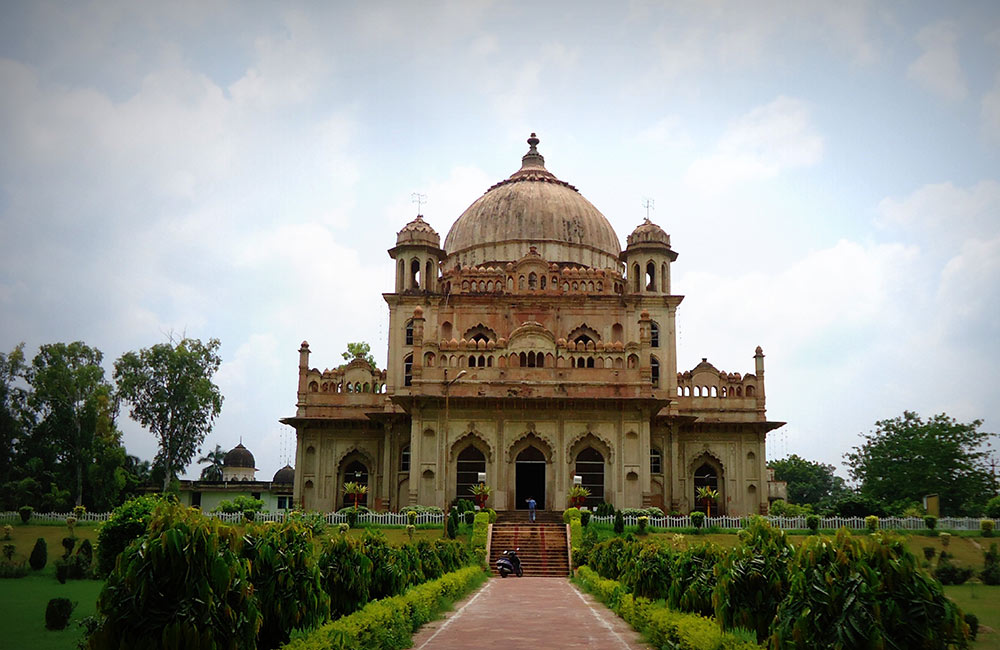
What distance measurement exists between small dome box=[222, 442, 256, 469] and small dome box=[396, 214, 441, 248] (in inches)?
1042

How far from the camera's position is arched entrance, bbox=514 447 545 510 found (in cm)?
3694

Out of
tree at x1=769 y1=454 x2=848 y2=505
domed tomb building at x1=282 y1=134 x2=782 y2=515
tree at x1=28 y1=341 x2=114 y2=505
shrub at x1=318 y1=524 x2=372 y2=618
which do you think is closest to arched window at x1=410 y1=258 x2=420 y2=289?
domed tomb building at x1=282 y1=134 x2=782 y2=515

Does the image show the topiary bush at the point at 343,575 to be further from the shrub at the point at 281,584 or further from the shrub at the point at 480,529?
the shrub at the point at 480,529

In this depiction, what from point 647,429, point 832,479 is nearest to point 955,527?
point 647,429

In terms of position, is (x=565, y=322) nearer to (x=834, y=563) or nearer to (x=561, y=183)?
(x=561, y=183)

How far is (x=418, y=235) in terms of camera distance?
43469 millimetres

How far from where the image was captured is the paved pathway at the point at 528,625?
13.3 meters

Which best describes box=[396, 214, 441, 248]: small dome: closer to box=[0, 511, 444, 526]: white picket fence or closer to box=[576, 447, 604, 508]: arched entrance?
box=[576, 447, 604, 508]: arched entrance

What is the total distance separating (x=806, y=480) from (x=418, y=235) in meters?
56.1

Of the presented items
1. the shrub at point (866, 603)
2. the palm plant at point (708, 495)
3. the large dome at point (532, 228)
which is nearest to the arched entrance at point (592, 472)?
the palm plant at point (708, 495)

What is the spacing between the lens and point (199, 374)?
47.9m

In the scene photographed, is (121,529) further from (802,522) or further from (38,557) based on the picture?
(802,522)

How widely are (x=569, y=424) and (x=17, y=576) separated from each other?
20108 millimetres

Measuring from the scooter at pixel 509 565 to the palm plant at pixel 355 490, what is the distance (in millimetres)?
12159
